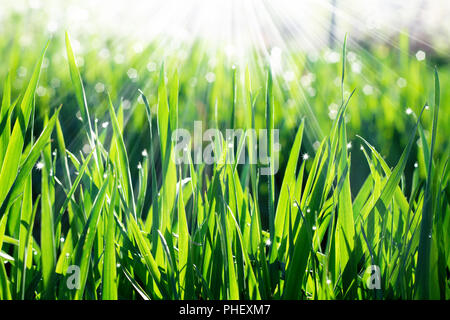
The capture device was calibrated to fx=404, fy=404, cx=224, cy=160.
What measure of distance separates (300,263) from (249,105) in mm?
182

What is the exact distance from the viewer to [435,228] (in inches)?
16.9

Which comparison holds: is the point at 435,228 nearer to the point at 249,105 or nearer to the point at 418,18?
the point at 249,105

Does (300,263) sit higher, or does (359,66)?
(359,66)

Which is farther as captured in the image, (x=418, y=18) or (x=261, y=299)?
(x=418, y=18)

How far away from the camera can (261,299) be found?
0.43m

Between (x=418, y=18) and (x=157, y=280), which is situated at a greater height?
(x=418, y=18)

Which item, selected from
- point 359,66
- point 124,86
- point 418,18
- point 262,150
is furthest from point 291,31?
point 262,150

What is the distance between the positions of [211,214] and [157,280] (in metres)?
0.09
